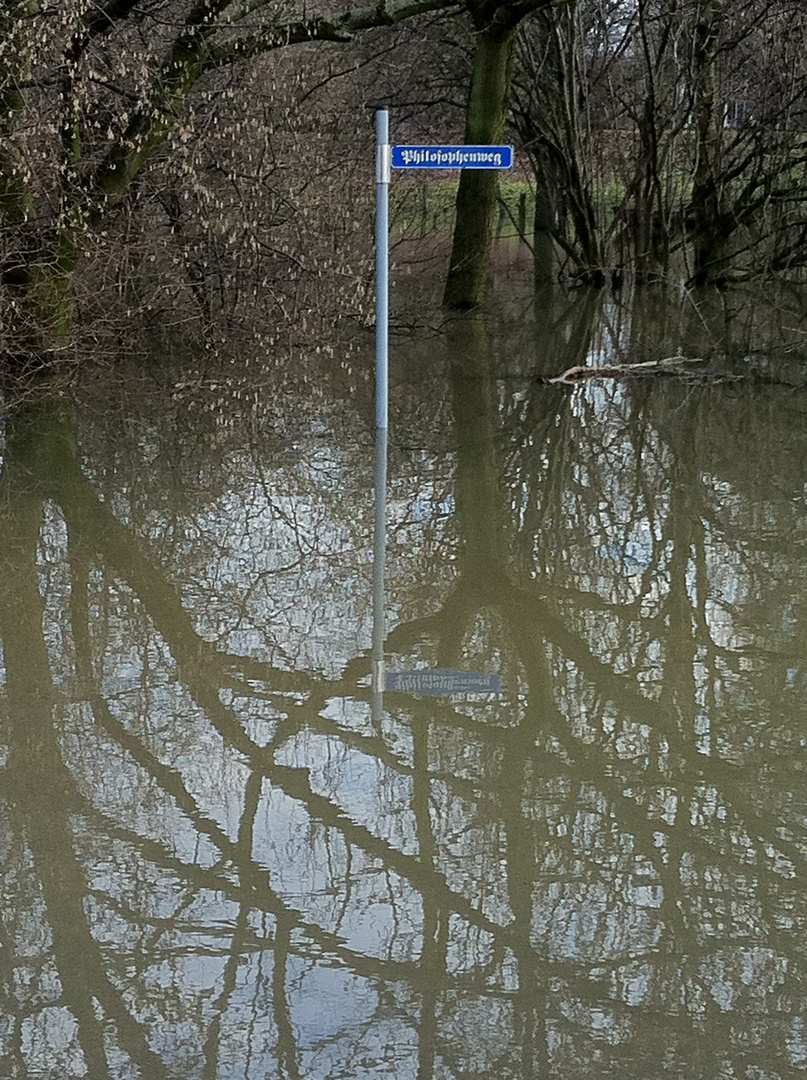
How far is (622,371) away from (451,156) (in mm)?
4831

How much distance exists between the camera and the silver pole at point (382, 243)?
8.74 metres

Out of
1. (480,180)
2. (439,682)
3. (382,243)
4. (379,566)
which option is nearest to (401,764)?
(439,682)

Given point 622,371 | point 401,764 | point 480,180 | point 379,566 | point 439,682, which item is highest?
point 480,180

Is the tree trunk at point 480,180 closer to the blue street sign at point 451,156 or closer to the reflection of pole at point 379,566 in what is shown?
the reflection of pole at point 379,566

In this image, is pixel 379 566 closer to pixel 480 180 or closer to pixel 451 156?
pixel 451 156

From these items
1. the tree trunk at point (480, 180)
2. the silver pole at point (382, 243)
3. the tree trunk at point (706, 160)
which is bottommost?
the silver pole at point (382, 243)

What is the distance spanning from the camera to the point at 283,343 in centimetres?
1345

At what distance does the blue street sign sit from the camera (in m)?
8.38

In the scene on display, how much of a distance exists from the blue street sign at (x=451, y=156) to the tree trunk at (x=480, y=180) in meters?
8.07

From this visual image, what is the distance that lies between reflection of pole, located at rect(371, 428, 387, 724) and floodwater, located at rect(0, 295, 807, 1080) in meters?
0.03

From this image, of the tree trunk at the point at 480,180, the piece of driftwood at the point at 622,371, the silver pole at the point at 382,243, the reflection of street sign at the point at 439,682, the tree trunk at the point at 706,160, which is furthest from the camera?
the tree trunk at the point at 706,160

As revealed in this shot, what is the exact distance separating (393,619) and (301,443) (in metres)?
3.76

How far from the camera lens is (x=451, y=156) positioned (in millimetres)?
8383

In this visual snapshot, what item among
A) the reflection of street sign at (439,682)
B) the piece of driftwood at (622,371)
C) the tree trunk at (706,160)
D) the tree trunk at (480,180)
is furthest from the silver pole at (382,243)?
the tree trunk at (706,160)
